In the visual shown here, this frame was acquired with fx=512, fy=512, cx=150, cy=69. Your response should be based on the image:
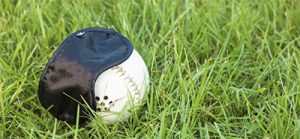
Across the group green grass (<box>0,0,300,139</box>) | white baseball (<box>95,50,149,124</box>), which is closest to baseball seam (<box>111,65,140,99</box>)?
white baseball (<box>95,50,149,124</box>)

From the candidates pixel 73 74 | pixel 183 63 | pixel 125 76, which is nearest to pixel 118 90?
pixel 125 76

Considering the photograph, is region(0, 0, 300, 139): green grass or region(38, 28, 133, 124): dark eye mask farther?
region(0, 0, 300, 139): green grass

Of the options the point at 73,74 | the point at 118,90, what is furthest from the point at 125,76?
the point at 73,74

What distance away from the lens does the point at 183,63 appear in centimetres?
202

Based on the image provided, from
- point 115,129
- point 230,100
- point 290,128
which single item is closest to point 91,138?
point 115,129

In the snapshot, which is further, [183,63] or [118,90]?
[183,63]

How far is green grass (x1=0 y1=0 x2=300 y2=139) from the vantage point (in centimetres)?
181

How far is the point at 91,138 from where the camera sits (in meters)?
1.83

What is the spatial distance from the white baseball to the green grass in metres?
0.05

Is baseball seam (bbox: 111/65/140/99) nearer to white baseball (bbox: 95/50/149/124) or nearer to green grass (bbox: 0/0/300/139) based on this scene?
white baseball (bbox: 95/50/149/124)

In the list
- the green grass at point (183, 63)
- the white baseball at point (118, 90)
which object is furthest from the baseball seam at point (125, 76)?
the green grass at point (183, 63)

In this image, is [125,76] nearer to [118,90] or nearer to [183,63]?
[118,90]

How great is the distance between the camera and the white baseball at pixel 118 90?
172cm

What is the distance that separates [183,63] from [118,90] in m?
0.39
